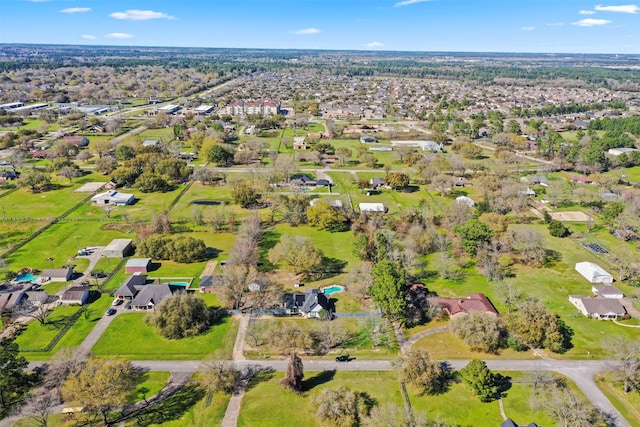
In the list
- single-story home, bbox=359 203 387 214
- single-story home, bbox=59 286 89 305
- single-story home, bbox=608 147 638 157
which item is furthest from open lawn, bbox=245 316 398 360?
single-story home, bbox=608 147 638 157

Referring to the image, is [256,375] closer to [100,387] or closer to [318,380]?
[318,380]

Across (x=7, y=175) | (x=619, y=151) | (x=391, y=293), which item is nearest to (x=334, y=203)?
(x=391, y=293)

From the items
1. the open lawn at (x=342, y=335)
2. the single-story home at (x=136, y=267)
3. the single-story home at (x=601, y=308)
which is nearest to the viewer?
the open lawn at (x=342, y=335)

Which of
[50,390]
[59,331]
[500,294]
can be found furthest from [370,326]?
[59,331]

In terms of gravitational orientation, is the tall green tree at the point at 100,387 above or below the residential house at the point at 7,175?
below

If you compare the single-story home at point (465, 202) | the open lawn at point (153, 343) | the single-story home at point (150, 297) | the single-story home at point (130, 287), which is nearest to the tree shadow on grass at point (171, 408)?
the open lawn at point (153, 343)

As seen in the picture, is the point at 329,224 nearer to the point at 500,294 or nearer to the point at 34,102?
the point at 500,294

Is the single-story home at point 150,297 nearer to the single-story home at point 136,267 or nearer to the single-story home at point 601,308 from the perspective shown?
the single-story home at point 136,267

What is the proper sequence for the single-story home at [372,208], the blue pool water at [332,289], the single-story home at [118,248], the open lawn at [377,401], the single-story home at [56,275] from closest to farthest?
the open lawn at [377,401], the blue pool water at [332,289], the single-story home at [56,275], the single-story home at [118,248], the single-story home at [372,208]
